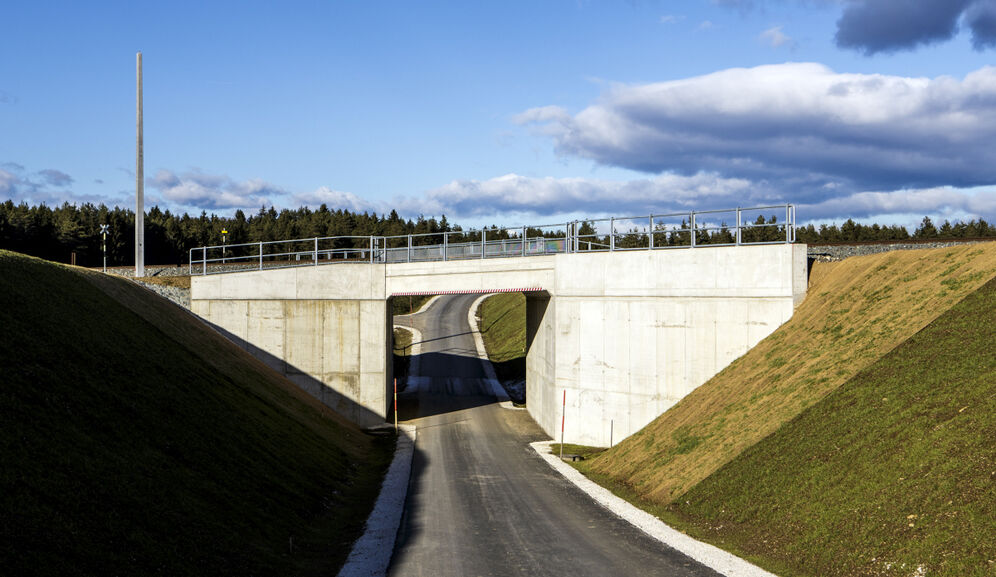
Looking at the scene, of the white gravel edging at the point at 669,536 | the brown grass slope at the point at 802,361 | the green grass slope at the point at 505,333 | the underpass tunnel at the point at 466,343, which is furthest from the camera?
the green grass slope at the point at 505,333

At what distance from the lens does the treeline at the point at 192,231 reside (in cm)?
8512

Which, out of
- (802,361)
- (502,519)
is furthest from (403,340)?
(502,519)

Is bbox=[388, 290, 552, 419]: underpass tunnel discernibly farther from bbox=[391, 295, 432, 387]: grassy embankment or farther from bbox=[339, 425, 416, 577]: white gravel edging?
bbox=[339, 425, 416, 577]: white gravel edging

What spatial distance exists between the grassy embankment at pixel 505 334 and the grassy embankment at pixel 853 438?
80.9 feet

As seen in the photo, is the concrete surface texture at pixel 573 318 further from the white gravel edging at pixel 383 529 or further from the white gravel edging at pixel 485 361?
the white gravel edging at pixel 383 529

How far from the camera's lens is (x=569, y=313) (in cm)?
3572

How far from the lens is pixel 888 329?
924 inches

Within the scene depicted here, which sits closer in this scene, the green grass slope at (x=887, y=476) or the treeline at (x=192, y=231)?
the green grass slope at (x=887, y=476)

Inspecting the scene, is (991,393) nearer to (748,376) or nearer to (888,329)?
(888,329)

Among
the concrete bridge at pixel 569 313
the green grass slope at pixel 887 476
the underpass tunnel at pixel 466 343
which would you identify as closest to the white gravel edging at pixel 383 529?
the green grass slope at pixel 887 476

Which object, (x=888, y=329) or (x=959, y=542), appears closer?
(x=959, y=542)

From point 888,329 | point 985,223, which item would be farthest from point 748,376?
point 985,223

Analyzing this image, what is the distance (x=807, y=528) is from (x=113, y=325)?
2270 centimetres

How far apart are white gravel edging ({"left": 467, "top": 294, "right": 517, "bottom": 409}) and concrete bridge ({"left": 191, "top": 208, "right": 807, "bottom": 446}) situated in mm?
5423
